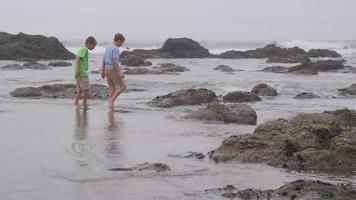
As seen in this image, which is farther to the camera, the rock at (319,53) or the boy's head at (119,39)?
the rock at (319,53)

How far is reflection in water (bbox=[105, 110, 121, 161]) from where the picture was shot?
331 inches

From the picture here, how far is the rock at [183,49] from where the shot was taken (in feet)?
193

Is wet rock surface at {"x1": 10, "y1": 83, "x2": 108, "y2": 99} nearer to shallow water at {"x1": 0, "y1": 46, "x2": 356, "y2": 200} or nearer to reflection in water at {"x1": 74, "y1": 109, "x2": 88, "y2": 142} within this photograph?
shallow water at {"x1": 0, "y1": 46, "x2": 356, "y2": 200}

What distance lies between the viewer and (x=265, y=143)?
855cm

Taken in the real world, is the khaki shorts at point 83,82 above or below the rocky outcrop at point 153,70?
above

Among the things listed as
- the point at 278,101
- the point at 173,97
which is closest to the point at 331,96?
the point at 278,101

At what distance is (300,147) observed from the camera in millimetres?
8211

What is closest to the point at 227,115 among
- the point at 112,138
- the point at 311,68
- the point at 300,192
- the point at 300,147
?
the point at 112,138

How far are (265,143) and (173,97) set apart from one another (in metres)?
7.50

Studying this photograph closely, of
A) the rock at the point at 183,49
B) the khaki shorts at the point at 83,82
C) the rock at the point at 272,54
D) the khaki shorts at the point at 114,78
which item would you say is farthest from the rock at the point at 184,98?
the rock at the point at 183,49

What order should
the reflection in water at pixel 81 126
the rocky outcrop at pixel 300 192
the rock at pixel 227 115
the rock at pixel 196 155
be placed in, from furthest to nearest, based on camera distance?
the rock at pixel 227 115 → the reflection in water at pixel 81 126 → the rock at pixel 196 155 → the rocky outcrop at pixel 300 192

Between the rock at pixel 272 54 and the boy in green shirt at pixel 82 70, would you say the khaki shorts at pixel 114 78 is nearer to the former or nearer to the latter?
the boy in green shirt at pixel 82 70

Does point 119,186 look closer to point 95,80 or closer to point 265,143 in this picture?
point 265,143

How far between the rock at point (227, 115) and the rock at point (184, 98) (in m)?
2.83
